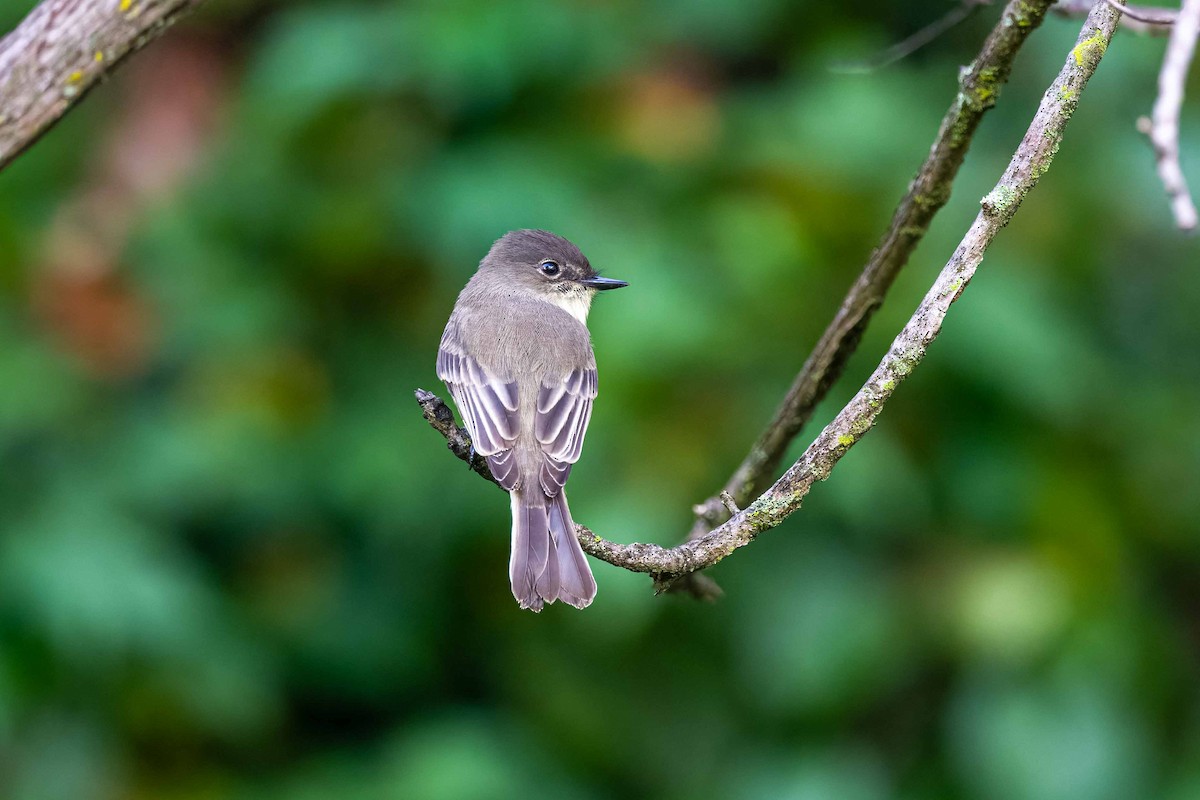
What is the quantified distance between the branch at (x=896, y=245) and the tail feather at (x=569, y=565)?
300mm

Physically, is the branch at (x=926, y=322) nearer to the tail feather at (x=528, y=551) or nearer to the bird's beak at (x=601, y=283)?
the tail feather at (x=528, y=551)

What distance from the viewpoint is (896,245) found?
3.06 meters

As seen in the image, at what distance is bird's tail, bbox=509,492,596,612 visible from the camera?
3.24 metres

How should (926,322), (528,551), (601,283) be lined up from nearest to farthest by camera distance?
1. (926,322)
2. (528,551)
3. (601,283)

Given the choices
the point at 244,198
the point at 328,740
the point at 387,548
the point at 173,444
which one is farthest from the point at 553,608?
the point at 244,198

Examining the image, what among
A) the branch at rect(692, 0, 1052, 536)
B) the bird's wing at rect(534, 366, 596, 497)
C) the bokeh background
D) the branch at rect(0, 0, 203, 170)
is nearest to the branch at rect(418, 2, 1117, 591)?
the branch at rect(692, 0, 1052, 536)

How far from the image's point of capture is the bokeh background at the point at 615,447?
4852mm

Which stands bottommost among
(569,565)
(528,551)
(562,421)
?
(569,565)

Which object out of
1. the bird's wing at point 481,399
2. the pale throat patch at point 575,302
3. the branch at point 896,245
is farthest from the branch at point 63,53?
the pale throat patch at point 575,302

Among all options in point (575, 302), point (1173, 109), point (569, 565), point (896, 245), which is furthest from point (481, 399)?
point (1173, 109)

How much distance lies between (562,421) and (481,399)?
25cm

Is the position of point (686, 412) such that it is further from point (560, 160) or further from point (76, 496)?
point (76, 496)

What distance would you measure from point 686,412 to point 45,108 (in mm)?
2554

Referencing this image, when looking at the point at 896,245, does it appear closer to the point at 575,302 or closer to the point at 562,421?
the point at 562,421
